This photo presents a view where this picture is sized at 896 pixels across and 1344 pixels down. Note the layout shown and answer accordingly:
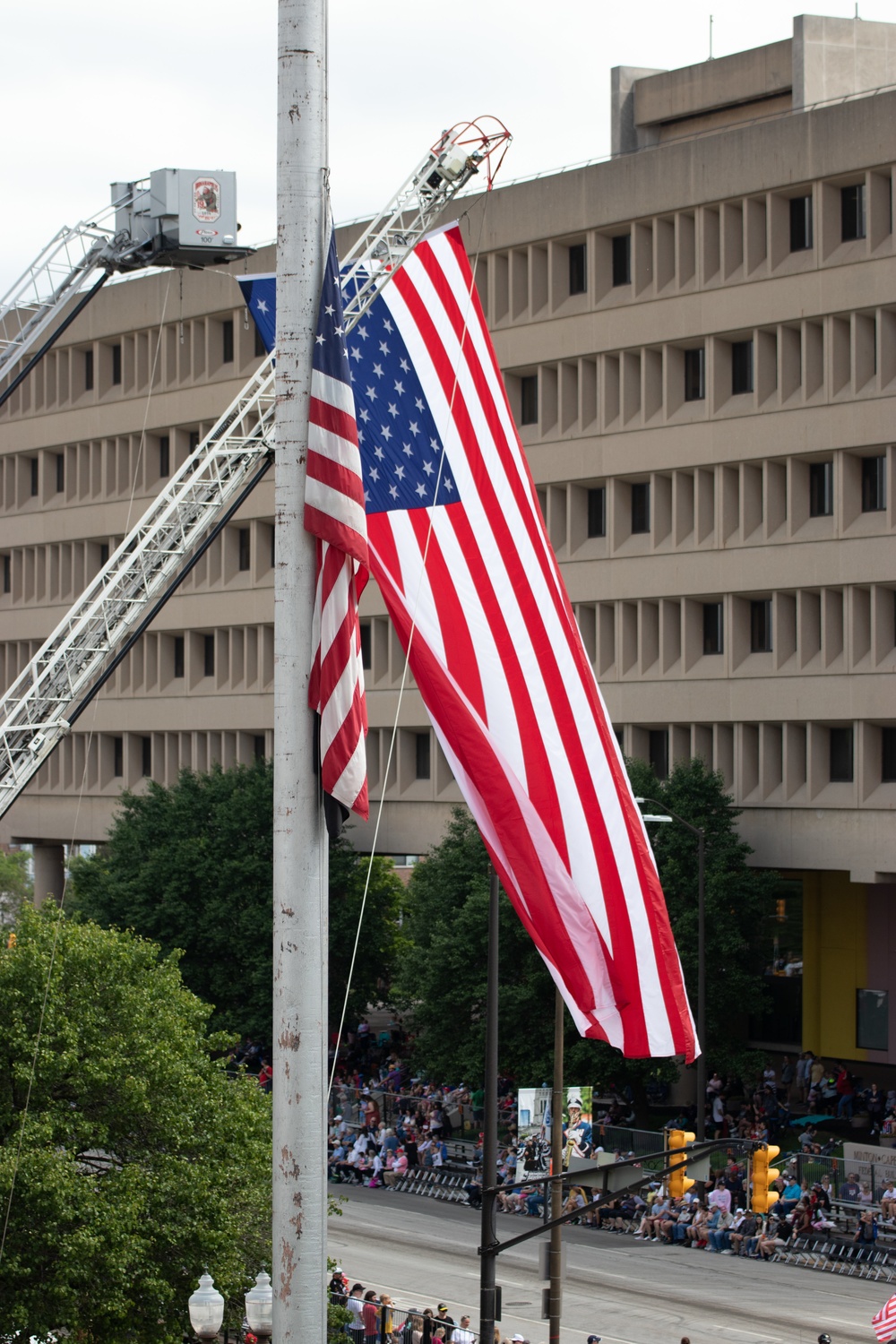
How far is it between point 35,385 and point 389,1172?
39.0m

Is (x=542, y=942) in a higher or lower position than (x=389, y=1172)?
higher

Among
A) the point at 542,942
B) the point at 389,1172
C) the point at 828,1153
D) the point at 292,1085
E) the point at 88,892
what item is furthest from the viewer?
the point at 88,892

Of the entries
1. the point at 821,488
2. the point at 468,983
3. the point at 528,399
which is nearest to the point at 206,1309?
the point at 468,983

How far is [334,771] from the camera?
402 inches

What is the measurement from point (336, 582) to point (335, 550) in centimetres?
18

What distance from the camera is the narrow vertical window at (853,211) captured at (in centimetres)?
4878

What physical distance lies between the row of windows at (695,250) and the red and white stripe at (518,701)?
3650 centimetres

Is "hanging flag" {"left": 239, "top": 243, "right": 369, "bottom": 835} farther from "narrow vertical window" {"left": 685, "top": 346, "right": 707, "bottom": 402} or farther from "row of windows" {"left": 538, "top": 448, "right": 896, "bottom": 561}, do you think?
"narrow vertical window" {"left": 685, "top": 346, "right": 707, "bottom": 402}

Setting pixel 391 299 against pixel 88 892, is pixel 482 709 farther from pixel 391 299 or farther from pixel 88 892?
pixel 88 892

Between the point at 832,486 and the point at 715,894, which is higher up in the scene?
the point at 832,486

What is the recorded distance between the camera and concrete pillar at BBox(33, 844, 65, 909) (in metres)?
76.9

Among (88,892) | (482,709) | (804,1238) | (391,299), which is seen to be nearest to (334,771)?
(482,709)

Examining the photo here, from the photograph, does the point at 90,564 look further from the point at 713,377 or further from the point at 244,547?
the point at 713,377

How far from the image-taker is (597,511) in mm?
55844
